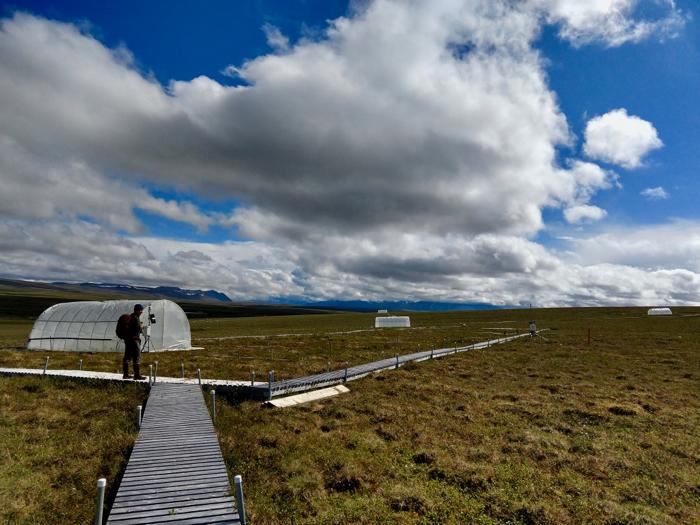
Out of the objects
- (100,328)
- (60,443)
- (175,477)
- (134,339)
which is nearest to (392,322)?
(100,328)

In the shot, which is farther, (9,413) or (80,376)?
(80,376)

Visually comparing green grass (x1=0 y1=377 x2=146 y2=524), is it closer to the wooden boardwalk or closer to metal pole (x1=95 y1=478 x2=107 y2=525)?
the wooden boardwalk

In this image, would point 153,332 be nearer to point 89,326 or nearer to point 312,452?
point 89,326

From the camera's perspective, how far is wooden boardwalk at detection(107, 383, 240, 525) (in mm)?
10758

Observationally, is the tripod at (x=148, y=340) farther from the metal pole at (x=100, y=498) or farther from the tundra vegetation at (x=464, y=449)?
the metal pole at (x=100, y=498)

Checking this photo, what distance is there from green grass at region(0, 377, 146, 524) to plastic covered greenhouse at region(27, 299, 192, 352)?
18.4 meters

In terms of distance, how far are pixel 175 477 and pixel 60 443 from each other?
775 centimetres

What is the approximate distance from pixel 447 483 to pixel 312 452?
17.0ft

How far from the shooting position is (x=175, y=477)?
1267 centimetres

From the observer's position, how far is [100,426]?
18.6 metres

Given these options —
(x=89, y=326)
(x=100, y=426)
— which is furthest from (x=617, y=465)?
(x=89, y=326)

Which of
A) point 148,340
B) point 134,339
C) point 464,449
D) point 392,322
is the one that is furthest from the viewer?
point 392,322

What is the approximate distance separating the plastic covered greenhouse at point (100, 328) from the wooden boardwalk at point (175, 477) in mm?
28148

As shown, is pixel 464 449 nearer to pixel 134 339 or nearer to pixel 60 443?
pixel 60 443
